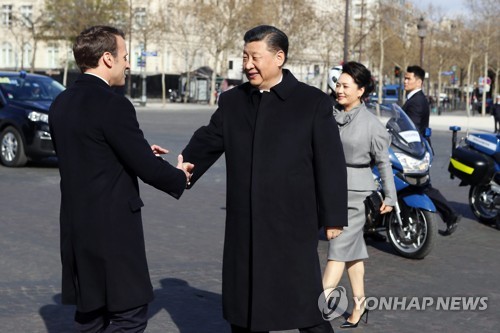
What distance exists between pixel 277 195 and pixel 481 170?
6448mm

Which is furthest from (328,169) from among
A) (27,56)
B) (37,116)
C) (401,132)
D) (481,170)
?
(27,56)

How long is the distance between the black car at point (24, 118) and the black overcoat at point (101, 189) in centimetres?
1108

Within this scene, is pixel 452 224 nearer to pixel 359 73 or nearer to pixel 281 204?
pixel 359 73

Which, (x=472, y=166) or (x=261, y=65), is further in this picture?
(x=472, y=166)

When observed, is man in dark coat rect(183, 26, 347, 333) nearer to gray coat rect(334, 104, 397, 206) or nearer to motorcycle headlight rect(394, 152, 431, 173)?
gray coat rect(334, 104, 397, 206)

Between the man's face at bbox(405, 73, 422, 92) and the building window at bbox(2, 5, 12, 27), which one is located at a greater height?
the building window at bbox(2, 5, 12, 27)

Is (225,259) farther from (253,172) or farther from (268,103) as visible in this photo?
(268,103)

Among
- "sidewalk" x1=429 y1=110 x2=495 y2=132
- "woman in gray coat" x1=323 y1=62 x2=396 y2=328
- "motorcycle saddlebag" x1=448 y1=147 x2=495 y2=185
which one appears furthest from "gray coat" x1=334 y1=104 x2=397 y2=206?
"sidewalk" x1=429 y1=110 x2=495 y2=132

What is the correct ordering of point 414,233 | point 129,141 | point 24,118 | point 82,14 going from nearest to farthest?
point 129,141 → point 414,233 → point 24,118 → point 82,14

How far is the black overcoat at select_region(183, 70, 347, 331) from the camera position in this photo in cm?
405

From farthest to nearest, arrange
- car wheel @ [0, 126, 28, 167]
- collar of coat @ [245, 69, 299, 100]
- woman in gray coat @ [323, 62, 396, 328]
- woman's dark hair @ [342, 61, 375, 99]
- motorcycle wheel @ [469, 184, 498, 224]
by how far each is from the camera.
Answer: car wheel @ [0, 126, 28, 167]
motorcycle wheel @ [469, 184, 498, 224]
woman's dark hair @ [342, 61, 375, 99]
woman in gray coat @ [323, 62, 396, 328]
collar of coat @ [245, 69, 299, 100]

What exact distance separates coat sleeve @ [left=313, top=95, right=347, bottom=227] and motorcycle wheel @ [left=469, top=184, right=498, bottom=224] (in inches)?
254

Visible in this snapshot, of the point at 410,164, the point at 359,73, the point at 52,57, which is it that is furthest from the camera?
the point at 52,57

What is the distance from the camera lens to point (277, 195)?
405 centimetres
